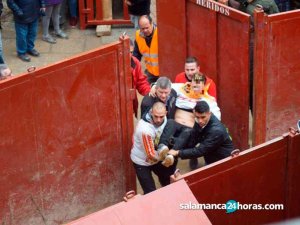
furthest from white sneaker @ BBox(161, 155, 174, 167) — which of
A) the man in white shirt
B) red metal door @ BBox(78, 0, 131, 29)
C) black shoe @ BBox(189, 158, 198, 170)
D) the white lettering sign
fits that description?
red metal door @ BBox(78, 0, 131, 29)

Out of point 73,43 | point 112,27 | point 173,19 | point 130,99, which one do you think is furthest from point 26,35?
point 130,99

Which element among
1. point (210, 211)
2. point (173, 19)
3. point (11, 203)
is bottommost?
point (11, 203)

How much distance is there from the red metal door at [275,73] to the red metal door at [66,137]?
60.5 inches

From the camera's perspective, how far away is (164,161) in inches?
304

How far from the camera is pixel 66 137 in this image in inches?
303

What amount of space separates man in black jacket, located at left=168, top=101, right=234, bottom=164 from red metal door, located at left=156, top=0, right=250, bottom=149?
867 mm

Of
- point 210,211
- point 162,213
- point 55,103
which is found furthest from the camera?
point 55,103

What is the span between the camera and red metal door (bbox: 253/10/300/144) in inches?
330

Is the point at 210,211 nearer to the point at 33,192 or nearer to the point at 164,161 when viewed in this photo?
the point at 164,161

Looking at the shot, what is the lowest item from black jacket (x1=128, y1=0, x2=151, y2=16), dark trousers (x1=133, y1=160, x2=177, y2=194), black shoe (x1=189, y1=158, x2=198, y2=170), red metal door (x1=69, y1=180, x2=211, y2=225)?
black shoe (x1=189, y1=158, x2=198, y2=170)

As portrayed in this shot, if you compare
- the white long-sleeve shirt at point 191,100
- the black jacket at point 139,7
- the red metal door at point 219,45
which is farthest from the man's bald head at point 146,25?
the black jacket at point 139,7

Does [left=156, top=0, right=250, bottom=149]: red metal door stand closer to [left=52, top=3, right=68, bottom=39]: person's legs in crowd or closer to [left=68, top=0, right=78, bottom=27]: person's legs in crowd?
[left=52, top=3, right=68, bottom=39]: person's legs in crowd

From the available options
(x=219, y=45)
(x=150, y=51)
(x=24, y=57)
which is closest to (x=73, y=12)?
(x=24, y=57)

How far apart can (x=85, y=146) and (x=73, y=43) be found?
4.65 m
